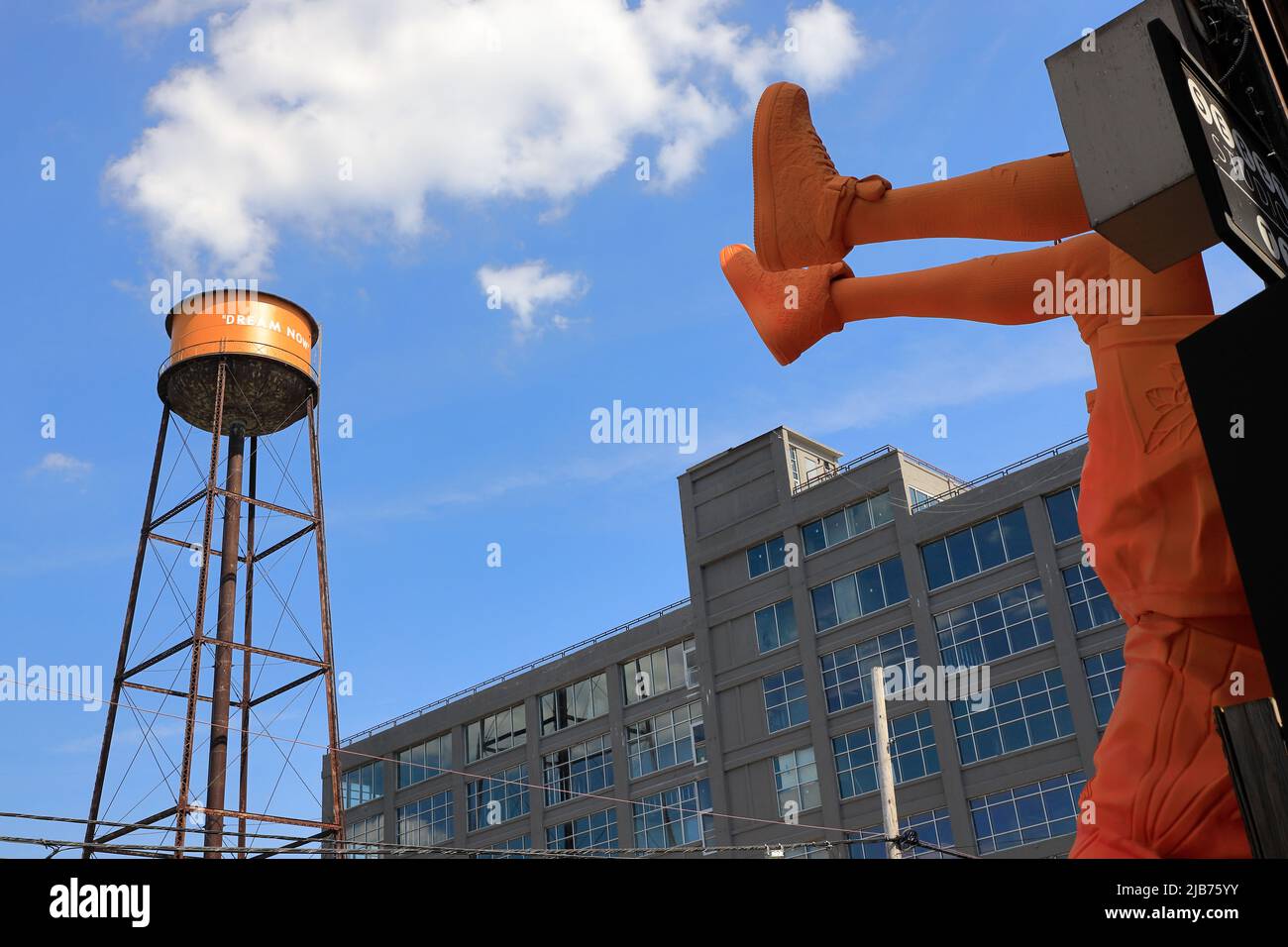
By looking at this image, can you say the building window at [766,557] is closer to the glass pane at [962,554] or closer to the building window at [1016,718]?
the glass pane at [962,554]

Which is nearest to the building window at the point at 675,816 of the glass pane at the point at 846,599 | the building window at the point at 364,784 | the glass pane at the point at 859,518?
the glass pane at the point at 846,599

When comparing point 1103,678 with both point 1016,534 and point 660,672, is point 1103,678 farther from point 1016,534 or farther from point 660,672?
point 660,672

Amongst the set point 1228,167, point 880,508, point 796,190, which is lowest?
point 1228,167

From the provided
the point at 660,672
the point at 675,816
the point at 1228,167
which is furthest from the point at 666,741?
the point at 1228,167

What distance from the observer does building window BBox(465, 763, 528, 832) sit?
46.5 m

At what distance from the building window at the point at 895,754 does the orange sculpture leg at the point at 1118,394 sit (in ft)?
92.9

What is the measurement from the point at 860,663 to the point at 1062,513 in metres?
7.01

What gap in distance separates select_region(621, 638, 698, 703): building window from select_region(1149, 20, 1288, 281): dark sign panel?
3727cm

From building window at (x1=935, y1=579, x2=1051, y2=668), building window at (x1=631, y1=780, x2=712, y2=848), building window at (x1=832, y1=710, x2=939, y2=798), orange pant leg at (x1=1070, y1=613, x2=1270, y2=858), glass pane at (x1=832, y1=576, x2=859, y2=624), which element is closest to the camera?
orange pant leg at (x1=1070, y1=613, x2=1270, y2=858)

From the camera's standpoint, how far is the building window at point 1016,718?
3222cm

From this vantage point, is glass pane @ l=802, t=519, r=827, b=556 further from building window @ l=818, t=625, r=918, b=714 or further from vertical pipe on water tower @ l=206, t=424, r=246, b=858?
vertical pipe on water tower @ l=206, t=424, r=246, b=858

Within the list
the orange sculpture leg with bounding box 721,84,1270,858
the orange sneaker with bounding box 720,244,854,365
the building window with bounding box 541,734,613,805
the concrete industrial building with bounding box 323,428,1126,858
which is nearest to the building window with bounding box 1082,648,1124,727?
the concrete industrial building with bounding box 323,428,1126,858

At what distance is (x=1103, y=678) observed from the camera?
3161 centimetres
